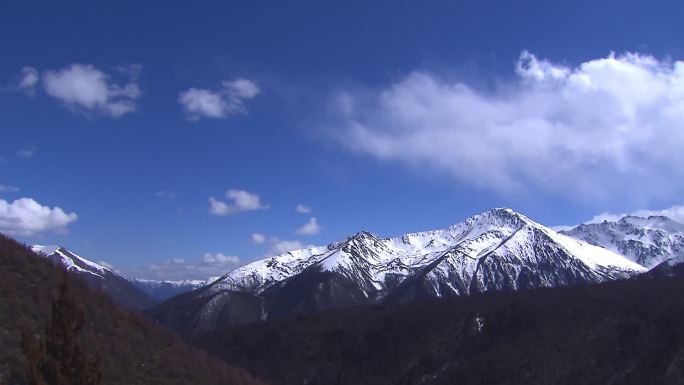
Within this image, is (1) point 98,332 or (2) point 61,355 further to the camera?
(1) point 98,332

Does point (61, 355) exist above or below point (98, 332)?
below

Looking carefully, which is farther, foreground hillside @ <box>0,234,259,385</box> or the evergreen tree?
foreground hillside @ <box>0,234,259,385</box>

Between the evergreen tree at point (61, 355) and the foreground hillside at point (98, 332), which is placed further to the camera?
the foreground hillside at point (98, 332)

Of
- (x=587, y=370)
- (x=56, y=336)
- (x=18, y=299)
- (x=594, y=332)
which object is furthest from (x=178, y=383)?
(x=594, y=332)

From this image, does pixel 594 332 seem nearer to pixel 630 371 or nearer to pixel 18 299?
pixel 630 371
